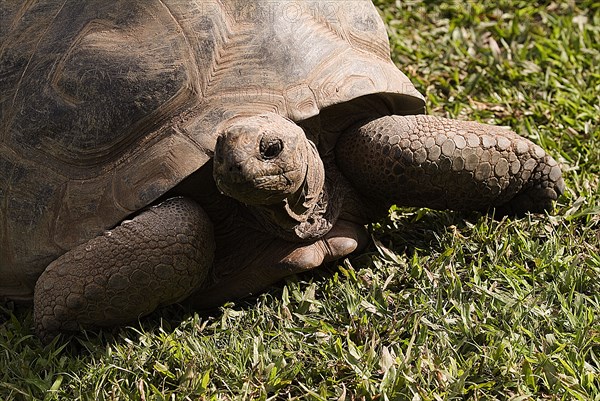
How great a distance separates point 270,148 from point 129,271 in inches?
31.0

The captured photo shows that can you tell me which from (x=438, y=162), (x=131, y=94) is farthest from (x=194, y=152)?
(x=438, y=162)

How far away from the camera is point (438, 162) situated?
4.37 metres

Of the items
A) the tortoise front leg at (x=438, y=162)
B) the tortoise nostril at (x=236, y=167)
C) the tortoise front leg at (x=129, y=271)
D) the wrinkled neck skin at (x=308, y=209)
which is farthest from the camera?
the tortoise front leg at (x=438, y=162)

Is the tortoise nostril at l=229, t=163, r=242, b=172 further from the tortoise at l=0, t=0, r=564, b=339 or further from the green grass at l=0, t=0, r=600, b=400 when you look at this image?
the green grass at l=0, t=0, r=600, b=400

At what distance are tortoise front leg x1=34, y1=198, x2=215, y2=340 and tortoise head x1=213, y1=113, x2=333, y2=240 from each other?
0.31 meters

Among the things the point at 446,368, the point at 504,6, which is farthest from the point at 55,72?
the point at 504,6

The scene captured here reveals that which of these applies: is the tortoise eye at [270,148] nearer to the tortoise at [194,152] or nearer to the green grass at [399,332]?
the tortoise at [194,152]

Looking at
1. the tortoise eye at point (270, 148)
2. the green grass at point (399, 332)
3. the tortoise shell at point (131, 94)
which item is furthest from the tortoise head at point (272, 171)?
the green grass at point (399, 332)

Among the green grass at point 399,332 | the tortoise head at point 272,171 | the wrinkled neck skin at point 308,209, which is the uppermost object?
the tortoise head at point 272,171

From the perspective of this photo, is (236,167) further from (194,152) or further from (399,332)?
(399,332)

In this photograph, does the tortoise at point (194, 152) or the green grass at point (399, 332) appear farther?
the tortoise at point (194, 152)

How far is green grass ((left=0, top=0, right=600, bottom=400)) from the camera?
146 inches

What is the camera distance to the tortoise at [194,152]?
160 inches

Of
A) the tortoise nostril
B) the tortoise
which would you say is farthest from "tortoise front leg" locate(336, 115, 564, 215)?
the tortoise nostril
